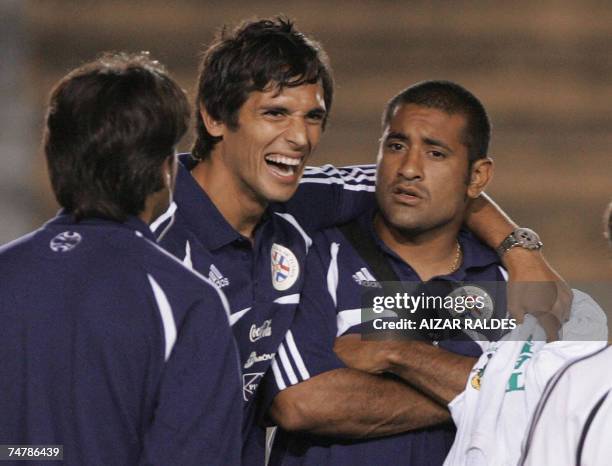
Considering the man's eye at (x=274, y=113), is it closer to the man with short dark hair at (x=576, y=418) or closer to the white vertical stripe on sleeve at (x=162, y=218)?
the white vertical stripe on sleeve at (x=162, y=218)

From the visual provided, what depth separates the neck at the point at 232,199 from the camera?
238 centimetres

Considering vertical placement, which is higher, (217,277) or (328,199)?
(328,199)

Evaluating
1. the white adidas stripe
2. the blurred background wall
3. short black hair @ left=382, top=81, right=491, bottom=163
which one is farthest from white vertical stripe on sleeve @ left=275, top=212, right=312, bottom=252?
the blurred background wall

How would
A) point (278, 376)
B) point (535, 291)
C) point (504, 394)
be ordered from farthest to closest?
point (535, 291)
point (278, 376)
point (504, 394)

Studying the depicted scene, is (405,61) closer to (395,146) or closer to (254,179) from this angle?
(395,146)

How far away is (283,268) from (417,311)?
1.01 feet

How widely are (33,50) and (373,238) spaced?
4799 mm

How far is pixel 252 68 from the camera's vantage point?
2.38m

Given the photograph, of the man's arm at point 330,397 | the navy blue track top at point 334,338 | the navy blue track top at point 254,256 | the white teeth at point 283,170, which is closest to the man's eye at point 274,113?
the white teeth at point 283,170

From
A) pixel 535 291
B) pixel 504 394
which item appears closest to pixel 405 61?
pixel 535 291

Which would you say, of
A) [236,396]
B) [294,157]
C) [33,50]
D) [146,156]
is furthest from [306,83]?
[33,50]

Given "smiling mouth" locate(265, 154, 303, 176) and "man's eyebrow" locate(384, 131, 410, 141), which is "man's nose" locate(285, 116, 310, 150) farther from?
"man's eyebrow" locate(384, 131, 410, 141)

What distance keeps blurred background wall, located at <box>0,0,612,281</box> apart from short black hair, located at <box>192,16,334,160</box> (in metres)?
3.97

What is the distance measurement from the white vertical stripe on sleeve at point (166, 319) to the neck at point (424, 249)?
0.93m
